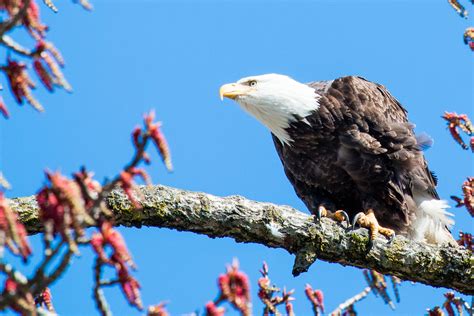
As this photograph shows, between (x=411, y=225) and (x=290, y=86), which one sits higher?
(x=290, y=86)

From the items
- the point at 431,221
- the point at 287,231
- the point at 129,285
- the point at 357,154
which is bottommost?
the point at 129,285

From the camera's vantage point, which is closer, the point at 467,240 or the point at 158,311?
the point at 158,311

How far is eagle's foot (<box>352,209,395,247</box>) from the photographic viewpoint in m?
4.59

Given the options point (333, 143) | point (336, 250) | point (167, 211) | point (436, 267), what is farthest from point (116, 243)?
point (333, 143)

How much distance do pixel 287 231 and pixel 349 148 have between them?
1.46 m

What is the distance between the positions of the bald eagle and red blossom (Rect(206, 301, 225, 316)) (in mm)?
3543

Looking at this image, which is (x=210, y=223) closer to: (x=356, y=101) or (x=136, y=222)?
(x=136, y=222)

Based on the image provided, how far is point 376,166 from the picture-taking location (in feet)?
18.0

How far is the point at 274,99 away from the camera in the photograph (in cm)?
575

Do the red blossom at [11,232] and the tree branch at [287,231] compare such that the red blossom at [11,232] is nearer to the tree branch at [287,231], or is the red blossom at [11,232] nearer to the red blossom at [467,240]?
the tree branch at [287,231]

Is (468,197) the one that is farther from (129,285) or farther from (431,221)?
(129,285)

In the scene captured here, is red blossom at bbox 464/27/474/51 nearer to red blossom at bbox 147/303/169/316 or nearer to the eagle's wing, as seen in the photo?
the eagle's wing

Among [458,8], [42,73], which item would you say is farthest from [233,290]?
[458,8]

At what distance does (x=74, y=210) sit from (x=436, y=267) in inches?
127
